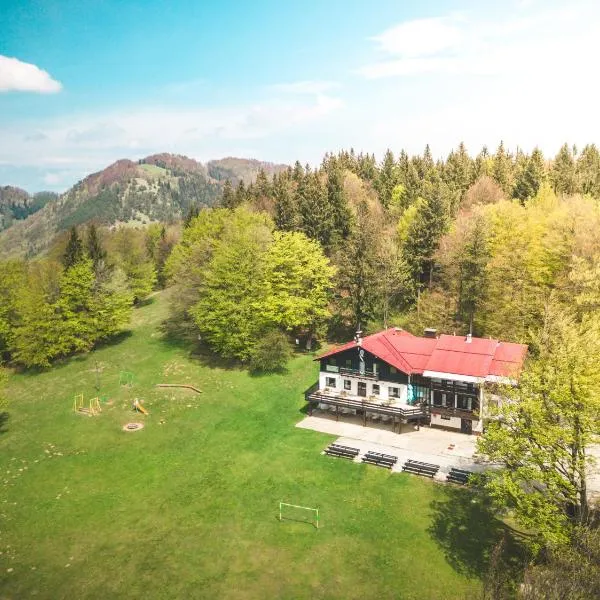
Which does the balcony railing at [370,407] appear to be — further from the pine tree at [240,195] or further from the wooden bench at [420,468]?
the pine tree at [240,195]

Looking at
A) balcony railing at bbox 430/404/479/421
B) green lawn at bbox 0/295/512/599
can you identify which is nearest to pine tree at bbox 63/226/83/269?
green lawn at bbox 0/295/512/599

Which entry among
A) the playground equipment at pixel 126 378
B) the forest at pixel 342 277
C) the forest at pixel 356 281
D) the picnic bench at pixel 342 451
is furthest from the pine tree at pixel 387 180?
the picnic bench at pixel 342 451

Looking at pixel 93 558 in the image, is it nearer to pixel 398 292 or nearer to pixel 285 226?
pixel 398 292

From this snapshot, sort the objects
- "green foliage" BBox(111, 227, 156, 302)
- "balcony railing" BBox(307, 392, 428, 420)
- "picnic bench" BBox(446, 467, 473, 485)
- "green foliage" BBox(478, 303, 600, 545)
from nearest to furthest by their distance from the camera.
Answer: "green foliage" BBox(478, 303, 600, 545) < "picnic bench" BBox(446, 467, 473, 485) < "balcony railing" BBox(307, 392, 428, 420) < "green foliage" BBox(111, 227, 156, 302)

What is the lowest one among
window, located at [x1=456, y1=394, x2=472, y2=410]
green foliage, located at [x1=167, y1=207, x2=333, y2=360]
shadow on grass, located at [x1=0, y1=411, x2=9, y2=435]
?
shadow on grass, located at [x1=0, y1=411, x2=9, y2=435]

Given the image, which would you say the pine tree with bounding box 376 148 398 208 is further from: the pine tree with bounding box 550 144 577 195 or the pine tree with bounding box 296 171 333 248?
the pine tree with bounding box 550 144 577 195
